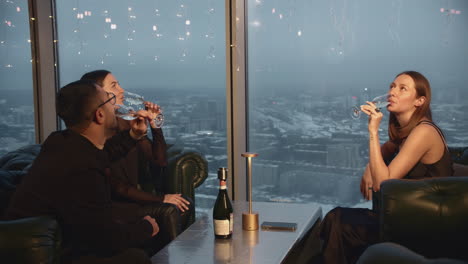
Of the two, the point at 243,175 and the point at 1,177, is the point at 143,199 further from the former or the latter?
the point at 243,175

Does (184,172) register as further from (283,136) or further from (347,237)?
(283,136)

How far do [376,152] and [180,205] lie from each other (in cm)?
119

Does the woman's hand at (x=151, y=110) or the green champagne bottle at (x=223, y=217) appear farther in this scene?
the woman's hand at (x=151, y=110)

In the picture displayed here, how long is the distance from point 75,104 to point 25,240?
56 cm

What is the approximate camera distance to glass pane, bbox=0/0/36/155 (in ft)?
16.1

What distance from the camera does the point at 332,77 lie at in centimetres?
450

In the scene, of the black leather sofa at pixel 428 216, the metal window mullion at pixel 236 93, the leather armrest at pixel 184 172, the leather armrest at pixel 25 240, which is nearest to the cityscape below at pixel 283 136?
the metal window mullion at pixel 236 93

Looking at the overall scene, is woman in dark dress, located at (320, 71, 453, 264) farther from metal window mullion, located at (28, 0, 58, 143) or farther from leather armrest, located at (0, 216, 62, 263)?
metal window mullion, located at (28, 0, 58, 143)

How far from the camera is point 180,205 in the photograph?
315 cm

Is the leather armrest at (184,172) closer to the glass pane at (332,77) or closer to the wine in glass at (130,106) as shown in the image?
the wine in glass at (130,106)

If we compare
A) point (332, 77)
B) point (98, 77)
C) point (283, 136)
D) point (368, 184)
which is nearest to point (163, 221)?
point (98, 77)

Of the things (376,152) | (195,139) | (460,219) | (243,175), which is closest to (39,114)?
(195,139)

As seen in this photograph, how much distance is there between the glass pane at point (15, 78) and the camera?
4.91 metres

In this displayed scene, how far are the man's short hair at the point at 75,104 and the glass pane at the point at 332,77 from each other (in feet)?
8.92
